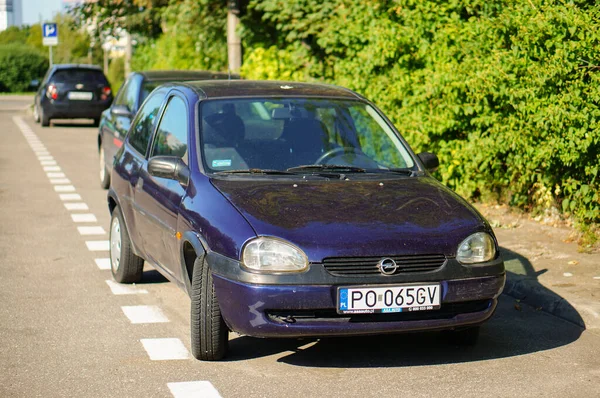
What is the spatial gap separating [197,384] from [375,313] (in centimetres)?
102

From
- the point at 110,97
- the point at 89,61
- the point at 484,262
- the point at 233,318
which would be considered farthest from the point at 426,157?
the point at 89,61

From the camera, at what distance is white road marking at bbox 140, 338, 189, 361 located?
630 cm

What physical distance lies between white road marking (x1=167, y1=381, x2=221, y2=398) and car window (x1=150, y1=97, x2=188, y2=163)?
1.70 m

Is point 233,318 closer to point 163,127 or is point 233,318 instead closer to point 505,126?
point 163,127

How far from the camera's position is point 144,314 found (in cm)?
745

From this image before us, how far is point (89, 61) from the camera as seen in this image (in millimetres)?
74438

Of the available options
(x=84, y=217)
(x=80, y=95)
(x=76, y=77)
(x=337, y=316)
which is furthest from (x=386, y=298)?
(x=76, y=77)

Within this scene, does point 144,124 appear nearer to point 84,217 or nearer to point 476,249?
point 476,249

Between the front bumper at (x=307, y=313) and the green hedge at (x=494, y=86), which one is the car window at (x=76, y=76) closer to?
the green hedge at (x=494, y=86)

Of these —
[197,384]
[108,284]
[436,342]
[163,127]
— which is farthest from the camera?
[108,284]

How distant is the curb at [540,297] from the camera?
287 inches

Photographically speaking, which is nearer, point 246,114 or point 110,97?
point 246,114

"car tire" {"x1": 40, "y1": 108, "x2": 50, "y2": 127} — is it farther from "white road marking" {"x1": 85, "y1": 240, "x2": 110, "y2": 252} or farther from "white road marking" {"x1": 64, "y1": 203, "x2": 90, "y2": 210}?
"white road marking" {"x1": 85, "y1": 240, "x2": 110, "y2": 252}

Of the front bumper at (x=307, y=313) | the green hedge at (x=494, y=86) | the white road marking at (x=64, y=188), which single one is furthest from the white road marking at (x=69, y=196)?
the front bumper at (x=307, y=313)
